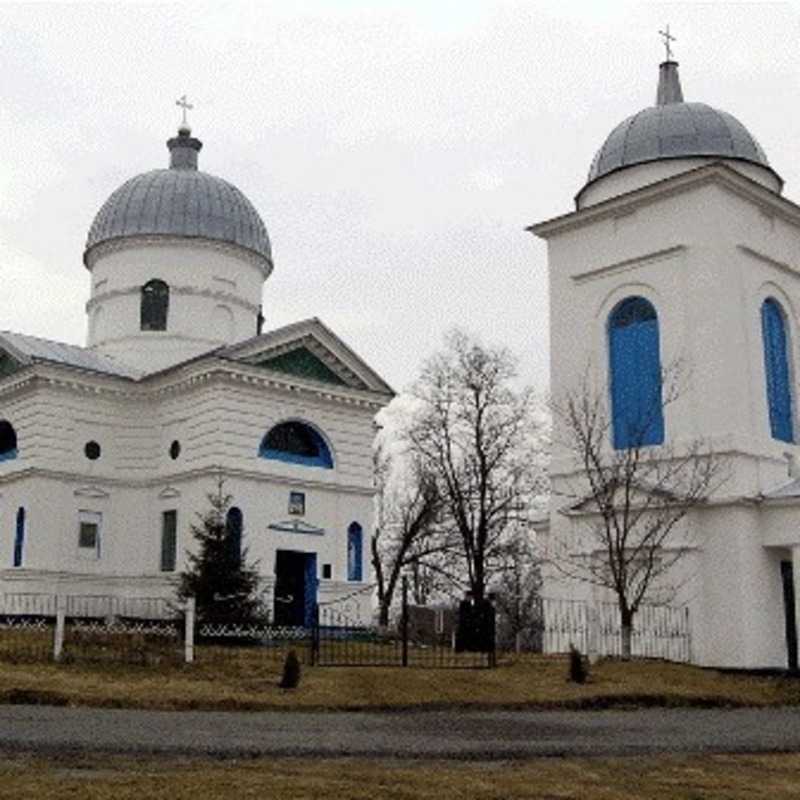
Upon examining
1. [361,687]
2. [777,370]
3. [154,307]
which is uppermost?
[154,307]

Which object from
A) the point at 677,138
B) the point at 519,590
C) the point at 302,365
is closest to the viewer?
the point at 677,138

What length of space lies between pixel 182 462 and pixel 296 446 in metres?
3.29

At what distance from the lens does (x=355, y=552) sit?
31969 millimetres

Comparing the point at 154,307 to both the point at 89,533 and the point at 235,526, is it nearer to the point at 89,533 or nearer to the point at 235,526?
the point at 89,533

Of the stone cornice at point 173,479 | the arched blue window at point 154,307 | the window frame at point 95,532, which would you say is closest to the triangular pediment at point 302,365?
the stone cornice at point 173,479

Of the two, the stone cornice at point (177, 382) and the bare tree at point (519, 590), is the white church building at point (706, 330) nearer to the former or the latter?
the stone cornice at point (177, 382)

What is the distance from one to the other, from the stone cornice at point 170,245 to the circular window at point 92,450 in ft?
25.0

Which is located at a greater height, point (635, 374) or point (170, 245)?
point (170, 245)

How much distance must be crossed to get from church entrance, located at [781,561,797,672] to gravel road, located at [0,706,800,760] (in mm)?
9017

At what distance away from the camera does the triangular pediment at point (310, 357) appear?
1204 inches

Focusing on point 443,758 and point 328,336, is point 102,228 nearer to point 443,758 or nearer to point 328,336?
point 328,336

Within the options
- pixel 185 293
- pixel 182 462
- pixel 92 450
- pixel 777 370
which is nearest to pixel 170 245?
pixel 185 293

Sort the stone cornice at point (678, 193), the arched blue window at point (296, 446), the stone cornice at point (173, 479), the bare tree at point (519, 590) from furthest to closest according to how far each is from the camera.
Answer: the bare tree at point (519, 590) → the arched blue window at point (296, 446) → the stone cornice at point (173, 479) → the stone cornice at point (678, 193)

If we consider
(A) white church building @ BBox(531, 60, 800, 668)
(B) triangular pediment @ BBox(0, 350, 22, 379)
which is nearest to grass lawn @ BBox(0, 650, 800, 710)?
(A) white church building @ BBox(531, 60, 800, 668)
